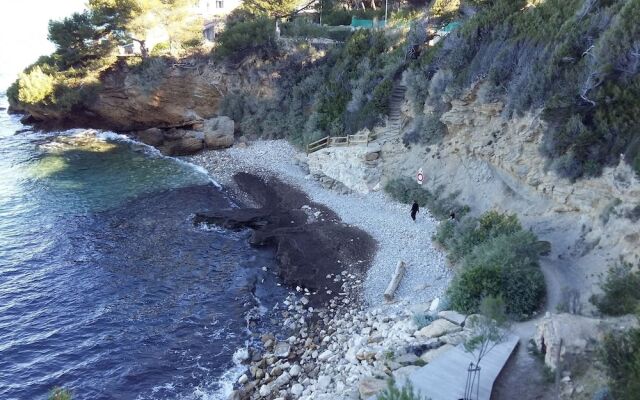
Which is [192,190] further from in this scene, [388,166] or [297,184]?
[388,166]

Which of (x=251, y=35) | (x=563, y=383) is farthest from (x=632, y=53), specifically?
(x=251, y=35)

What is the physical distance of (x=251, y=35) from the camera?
41719 millimetres


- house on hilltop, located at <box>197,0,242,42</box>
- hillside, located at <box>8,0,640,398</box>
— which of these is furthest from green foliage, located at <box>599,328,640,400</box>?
house on hilltop, located at <box>197,0,242,42</box>

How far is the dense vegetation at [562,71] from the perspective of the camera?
701 inches

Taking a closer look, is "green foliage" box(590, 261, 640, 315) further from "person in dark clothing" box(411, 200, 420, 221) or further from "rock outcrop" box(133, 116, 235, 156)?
"rock outcrop" box(133, 116, 235, 156)

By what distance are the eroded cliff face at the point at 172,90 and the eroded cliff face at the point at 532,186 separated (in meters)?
17.9

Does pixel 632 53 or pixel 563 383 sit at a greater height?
pixel 632 53

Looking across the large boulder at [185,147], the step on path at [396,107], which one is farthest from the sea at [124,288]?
the step on path at [396,107]

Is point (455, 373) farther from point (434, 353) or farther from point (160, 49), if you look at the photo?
point (160, 49)

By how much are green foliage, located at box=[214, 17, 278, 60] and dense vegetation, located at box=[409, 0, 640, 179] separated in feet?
59.6

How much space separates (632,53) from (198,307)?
64.6ft

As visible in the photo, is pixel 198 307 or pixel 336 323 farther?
pixel 198 307

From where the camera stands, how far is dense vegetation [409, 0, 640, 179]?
17812mm

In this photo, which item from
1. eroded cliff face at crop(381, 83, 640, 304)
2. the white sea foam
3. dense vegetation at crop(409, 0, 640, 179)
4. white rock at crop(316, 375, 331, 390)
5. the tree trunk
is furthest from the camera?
the tree trunk
